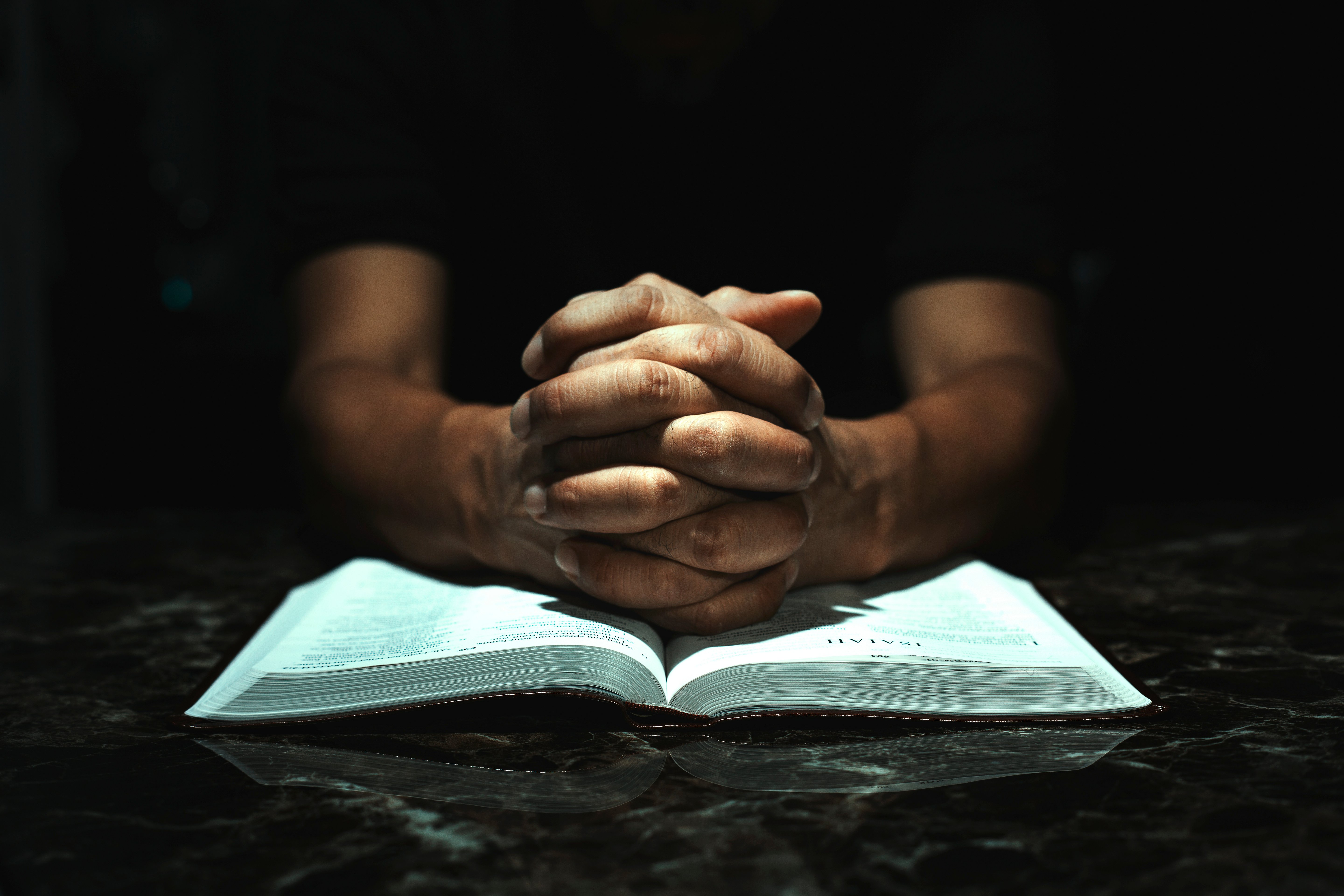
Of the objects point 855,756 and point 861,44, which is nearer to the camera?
point 855,756

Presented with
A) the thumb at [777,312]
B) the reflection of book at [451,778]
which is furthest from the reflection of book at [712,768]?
the thumb at [777,312]

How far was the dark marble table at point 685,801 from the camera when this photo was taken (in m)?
0.37

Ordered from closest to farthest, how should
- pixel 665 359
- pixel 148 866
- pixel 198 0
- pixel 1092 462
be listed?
1. pixel 148 866
2. pixel 665 359
3. pixel 1092 462
4. pixel 198 0

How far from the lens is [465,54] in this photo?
1260 millimetres

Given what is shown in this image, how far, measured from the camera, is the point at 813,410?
67cm

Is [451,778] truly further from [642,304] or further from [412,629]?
[642,304]

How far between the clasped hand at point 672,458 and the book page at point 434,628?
4 centimetres

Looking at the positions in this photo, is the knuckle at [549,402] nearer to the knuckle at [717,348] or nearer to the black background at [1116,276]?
the knuckle at [717,348]

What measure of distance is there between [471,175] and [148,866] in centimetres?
116

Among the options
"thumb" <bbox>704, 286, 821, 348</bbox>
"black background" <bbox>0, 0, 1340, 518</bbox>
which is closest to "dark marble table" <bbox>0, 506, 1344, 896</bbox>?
"thumb" <bbox>704, 286, 821, 348</bbox>

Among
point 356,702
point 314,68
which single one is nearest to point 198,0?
point 314,68

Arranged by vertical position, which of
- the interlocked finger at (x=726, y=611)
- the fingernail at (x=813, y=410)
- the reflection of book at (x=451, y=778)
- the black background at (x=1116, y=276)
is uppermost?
the black background at (x=1116, y=276)

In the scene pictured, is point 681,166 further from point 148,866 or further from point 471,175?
point 148,866

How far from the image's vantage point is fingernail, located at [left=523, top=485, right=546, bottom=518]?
63cm
